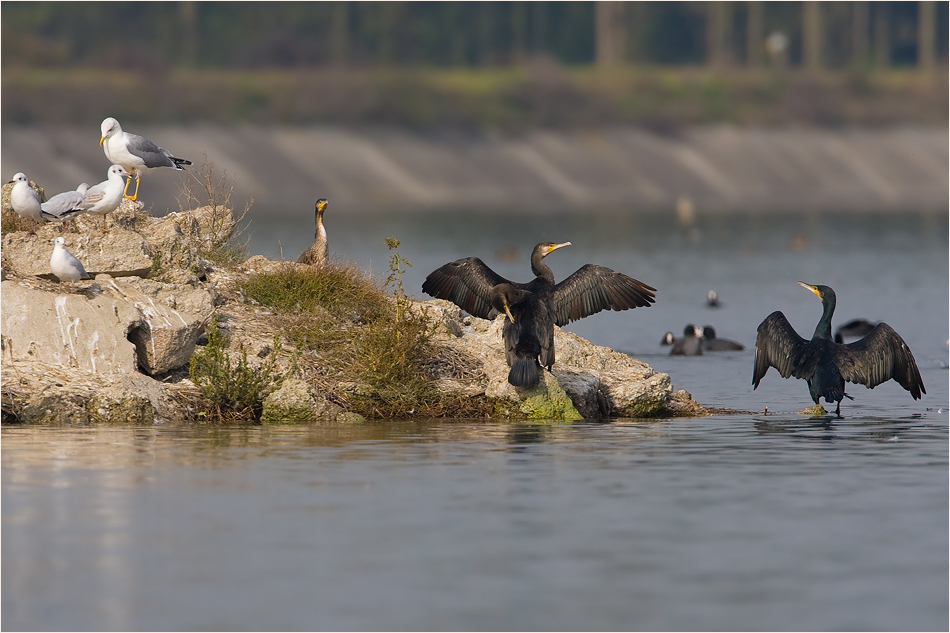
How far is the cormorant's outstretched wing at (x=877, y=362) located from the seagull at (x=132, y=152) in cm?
665

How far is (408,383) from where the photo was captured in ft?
51.0

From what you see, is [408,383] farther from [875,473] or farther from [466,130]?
[466,130]

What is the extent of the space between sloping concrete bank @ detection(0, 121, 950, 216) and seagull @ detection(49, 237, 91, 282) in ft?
193

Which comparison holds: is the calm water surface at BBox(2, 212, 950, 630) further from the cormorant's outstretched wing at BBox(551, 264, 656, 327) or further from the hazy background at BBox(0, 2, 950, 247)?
the hazy background at BBox(0, 2, 950, 247)

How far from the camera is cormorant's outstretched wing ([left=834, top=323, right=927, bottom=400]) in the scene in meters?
15.8

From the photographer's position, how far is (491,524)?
1027 centimetres

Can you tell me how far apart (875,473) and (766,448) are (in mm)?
1405

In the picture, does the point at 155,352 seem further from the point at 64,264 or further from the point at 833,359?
the point at 833,359

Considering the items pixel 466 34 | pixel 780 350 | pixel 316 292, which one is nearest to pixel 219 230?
pixel 316 292

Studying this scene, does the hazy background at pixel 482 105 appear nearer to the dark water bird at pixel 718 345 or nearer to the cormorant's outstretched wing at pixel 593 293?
the dark water bird at pixel 718 345

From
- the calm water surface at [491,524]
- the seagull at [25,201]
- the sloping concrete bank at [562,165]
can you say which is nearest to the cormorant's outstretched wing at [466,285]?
the calm water surface at [491,524]

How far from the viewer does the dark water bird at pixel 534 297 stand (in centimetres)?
1510

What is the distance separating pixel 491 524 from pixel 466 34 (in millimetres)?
98711

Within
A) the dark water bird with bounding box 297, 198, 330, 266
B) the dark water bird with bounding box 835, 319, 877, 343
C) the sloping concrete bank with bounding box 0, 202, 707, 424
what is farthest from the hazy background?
the sloping concrete bank with bounding box 0, 202, 707, 424
